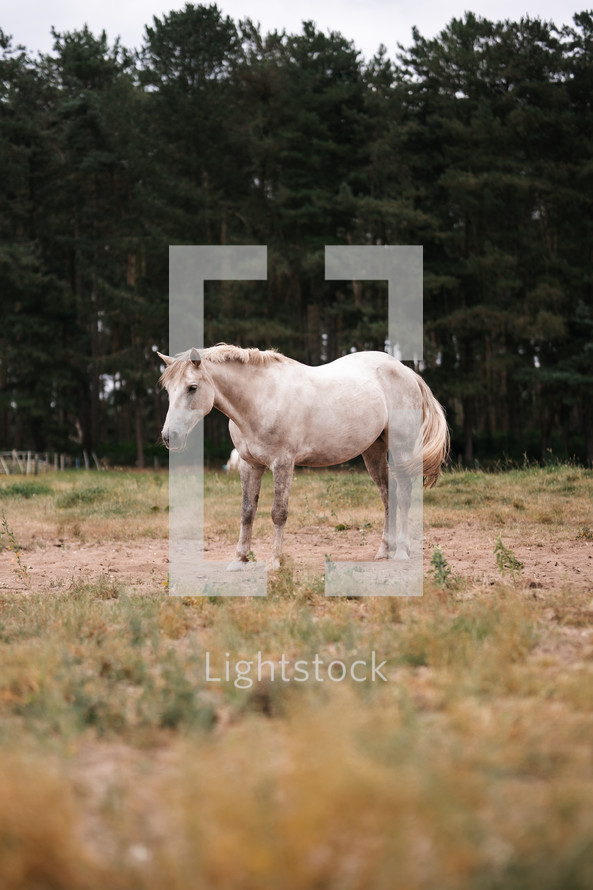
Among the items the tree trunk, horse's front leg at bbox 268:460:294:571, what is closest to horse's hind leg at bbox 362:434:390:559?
horse's front leg at bbox 268:460:294:571

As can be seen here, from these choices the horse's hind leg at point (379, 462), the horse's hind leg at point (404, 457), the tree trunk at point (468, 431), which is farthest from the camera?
the tree trunk at point (468, 431)

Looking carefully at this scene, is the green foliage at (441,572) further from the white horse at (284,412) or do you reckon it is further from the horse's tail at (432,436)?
the horse's tail at (432,436)

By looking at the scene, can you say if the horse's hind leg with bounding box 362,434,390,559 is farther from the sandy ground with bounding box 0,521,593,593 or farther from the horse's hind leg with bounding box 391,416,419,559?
the sandy ground with bounding box 0,521,593,593

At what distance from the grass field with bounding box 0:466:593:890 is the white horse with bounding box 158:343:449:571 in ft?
4.82

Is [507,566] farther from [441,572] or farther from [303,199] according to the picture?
[303,199]

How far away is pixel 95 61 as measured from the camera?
114 ft

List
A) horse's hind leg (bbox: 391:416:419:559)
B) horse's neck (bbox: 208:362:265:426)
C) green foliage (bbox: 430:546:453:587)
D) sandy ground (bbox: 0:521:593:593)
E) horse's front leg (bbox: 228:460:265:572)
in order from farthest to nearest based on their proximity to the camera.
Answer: horse's hind leg (bbox: 391:416:419:559)
horse's front leg (bbox: 228:460:265:572)
horse's neck (bbox: 208:362:265:426)
sandy ground (bbox: 0:521:593:593)
green foliage (bbox: 430:546:453:587)

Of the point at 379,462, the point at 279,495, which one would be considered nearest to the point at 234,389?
the point at 279,495

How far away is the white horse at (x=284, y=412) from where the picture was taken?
6695mm

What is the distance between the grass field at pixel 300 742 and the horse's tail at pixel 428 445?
2.03 metres

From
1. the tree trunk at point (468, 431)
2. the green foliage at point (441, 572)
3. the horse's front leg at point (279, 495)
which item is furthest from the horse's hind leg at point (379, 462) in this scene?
the tree trunk at point (468, 431)

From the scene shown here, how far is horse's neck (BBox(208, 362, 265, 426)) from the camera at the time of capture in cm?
693

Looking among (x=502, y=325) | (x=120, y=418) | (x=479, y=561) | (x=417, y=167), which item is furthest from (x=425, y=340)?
(x=120, y=418)

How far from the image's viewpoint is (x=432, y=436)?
804 cm
